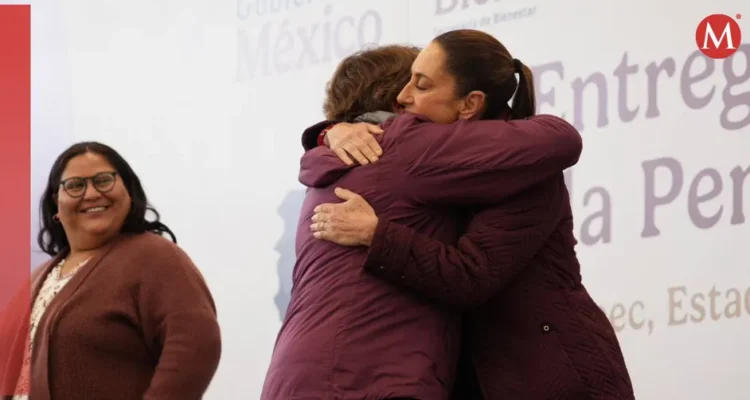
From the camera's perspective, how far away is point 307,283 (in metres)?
1.79

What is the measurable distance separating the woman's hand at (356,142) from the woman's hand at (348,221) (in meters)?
0.06

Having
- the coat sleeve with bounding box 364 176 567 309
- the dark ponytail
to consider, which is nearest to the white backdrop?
the dark ponytail

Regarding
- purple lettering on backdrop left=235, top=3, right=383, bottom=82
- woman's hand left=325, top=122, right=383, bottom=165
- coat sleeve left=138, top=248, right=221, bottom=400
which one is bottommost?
coat sleeve left=138, top=248, right=221, bottom=400

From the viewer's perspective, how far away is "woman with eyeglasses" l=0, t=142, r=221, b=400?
2.44 meters

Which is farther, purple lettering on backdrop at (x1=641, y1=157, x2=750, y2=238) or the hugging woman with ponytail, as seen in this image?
purple lettering on backdrop at (x1=641, y1=157, x2=750, y2=238)

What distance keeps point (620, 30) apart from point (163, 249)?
125 centimetres

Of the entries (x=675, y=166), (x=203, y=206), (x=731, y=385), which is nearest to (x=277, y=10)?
(x=203, y=206)

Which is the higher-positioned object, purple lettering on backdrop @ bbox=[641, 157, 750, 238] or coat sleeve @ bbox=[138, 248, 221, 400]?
purple lettering on backdrop @ bbox=[641, 157, 750, 238]

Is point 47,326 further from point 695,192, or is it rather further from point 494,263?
point 695,192

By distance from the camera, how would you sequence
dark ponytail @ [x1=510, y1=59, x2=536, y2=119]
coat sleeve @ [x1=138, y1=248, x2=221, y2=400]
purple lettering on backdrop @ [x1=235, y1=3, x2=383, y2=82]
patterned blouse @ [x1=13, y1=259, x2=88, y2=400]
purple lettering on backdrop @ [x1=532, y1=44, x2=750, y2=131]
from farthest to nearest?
purple lettering on backdrop @ [x1=235, y1=3, x2=383, y2=82], purple lettering on backdrop @ [x1=532, y1=44, x2=750, y2=131], patterned blouse @ [x1=13, y1=259, x2=88, y2=400], coat sleeve @ [x1=138, y1=248, x2=221, y2=400], dark ponytail @ [x1=510, y1=59, x2=536, y2=119]

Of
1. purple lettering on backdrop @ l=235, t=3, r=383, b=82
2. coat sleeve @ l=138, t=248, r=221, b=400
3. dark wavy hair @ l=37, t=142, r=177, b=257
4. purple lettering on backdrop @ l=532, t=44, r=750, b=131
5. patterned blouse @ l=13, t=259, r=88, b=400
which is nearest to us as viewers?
coat sleeve @ l=138, t=248, r=221, b=400

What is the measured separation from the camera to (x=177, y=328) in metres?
2.45

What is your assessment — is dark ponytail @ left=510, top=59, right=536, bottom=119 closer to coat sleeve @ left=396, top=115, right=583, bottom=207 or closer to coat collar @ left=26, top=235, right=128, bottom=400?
coat sleeve @ left=396, top=115, right=583, bottom=207

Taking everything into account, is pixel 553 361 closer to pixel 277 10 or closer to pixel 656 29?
pixel 656 29
